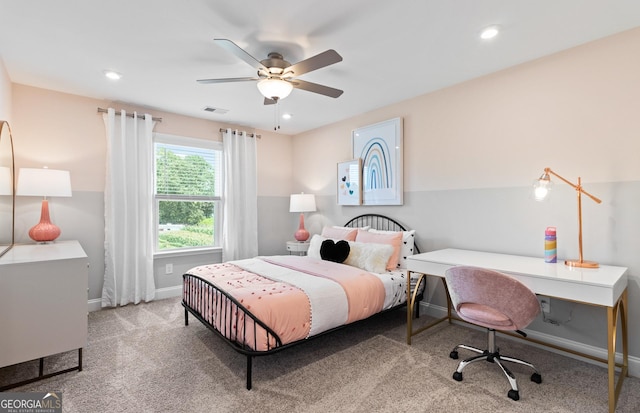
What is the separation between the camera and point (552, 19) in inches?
84.0

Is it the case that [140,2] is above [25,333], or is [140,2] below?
above

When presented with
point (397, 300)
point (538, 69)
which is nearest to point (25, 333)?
point (397, 300)

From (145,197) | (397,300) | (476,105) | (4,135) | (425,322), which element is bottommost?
(425,322)

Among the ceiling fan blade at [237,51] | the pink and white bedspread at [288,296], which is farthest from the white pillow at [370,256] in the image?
the ceiling fan blade at [237,51]

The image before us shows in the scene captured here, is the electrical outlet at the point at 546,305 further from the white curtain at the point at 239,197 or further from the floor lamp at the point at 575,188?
the white curtain at the point at 239,197

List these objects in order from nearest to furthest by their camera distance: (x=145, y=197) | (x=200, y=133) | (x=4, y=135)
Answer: (x=4, y=135) → (x=145, y=197) → (x=200, y=133)

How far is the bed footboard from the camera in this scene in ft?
6.96

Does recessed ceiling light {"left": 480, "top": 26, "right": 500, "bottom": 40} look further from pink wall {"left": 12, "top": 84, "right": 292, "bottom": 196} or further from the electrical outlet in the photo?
Result: pink wall {"left": 12, "top": 84, "right": 292, "bottom": 196}

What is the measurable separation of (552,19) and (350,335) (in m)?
3.04

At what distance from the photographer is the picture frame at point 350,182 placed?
14.1 ft

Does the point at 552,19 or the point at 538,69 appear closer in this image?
the point at 552,19

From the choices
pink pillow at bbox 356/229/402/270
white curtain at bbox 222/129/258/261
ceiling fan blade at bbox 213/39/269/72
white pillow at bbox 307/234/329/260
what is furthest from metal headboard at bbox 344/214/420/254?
ceiling fan blade at bbox 213/39/269/72

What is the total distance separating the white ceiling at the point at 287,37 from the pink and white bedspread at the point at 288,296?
196 cm

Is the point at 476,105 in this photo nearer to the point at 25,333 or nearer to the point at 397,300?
the point at 397,300
